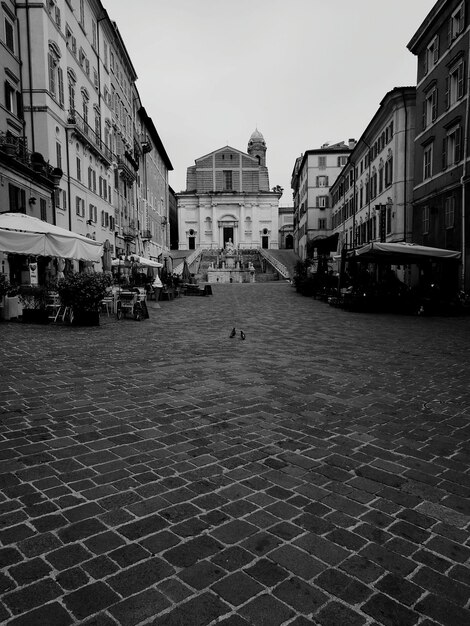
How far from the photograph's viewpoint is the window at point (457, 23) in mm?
21866

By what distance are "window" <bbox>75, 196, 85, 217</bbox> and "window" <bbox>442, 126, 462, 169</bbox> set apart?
20005 millimetres

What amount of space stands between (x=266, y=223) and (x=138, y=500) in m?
81.0

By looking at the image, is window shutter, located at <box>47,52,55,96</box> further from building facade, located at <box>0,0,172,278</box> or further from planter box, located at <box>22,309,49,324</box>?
planter box, located at <box>22,309,49,324</box>

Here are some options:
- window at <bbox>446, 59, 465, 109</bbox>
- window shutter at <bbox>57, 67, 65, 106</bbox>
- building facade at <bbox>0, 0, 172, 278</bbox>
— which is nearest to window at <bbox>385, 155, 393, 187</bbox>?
window at <bbox>446, 59, 465, 109</bbox>

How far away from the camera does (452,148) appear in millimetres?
23125

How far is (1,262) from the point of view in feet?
61.2

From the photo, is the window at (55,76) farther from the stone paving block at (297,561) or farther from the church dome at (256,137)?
the church dome at (256,137)

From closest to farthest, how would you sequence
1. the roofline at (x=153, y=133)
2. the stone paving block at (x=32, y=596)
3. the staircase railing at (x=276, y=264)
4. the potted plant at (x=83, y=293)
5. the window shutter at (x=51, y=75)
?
1. the stone paving block at (x=32, y=596)
2. the potted plant at (x=83, y=293)
3. the window shutter at (x=51, y=75)
4. the roofline at (x=153, y=133)
5. the staircase railing at (x=276, y=264)

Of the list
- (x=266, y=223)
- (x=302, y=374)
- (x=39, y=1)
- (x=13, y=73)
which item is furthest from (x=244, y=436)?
(x=266, y=223)

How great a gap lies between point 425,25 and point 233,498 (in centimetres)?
2893

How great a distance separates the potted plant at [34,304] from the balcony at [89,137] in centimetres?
1686

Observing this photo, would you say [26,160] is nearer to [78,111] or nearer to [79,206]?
[79,206]

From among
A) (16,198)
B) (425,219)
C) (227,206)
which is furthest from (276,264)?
(16,198)

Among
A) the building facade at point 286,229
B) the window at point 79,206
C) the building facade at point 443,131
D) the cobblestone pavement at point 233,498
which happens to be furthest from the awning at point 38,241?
the building facade at point 286,229
